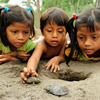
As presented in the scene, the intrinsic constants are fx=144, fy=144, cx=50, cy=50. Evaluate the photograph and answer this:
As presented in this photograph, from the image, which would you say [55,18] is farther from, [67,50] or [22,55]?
[22,55]

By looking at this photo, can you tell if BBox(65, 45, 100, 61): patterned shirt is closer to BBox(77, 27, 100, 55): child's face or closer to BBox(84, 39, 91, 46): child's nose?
BBox(77, 27, 100, 55): child's face

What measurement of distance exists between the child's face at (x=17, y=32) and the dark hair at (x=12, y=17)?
6 cm

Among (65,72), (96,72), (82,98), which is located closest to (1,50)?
(65,72)

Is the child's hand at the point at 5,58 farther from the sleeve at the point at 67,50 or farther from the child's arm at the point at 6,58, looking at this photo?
the sleeve at the point at 67,50

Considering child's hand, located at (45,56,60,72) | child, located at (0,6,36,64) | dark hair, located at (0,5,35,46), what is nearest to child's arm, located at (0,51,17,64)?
child, located at (0,6,36,64)

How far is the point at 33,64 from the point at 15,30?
59cm

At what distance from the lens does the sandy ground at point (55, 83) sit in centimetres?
119

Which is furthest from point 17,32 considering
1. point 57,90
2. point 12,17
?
point 57,90

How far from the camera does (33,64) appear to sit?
175cm

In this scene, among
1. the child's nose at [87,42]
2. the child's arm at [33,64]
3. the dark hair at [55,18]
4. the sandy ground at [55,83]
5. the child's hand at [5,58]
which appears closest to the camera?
the sandy ground at [55,83]

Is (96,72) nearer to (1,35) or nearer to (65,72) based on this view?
(65,72)

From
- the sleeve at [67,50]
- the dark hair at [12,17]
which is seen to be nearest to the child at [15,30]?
the dark hair at [12,17]

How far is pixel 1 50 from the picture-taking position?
249cm

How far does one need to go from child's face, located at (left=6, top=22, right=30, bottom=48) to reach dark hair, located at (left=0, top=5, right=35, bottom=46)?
63mm
